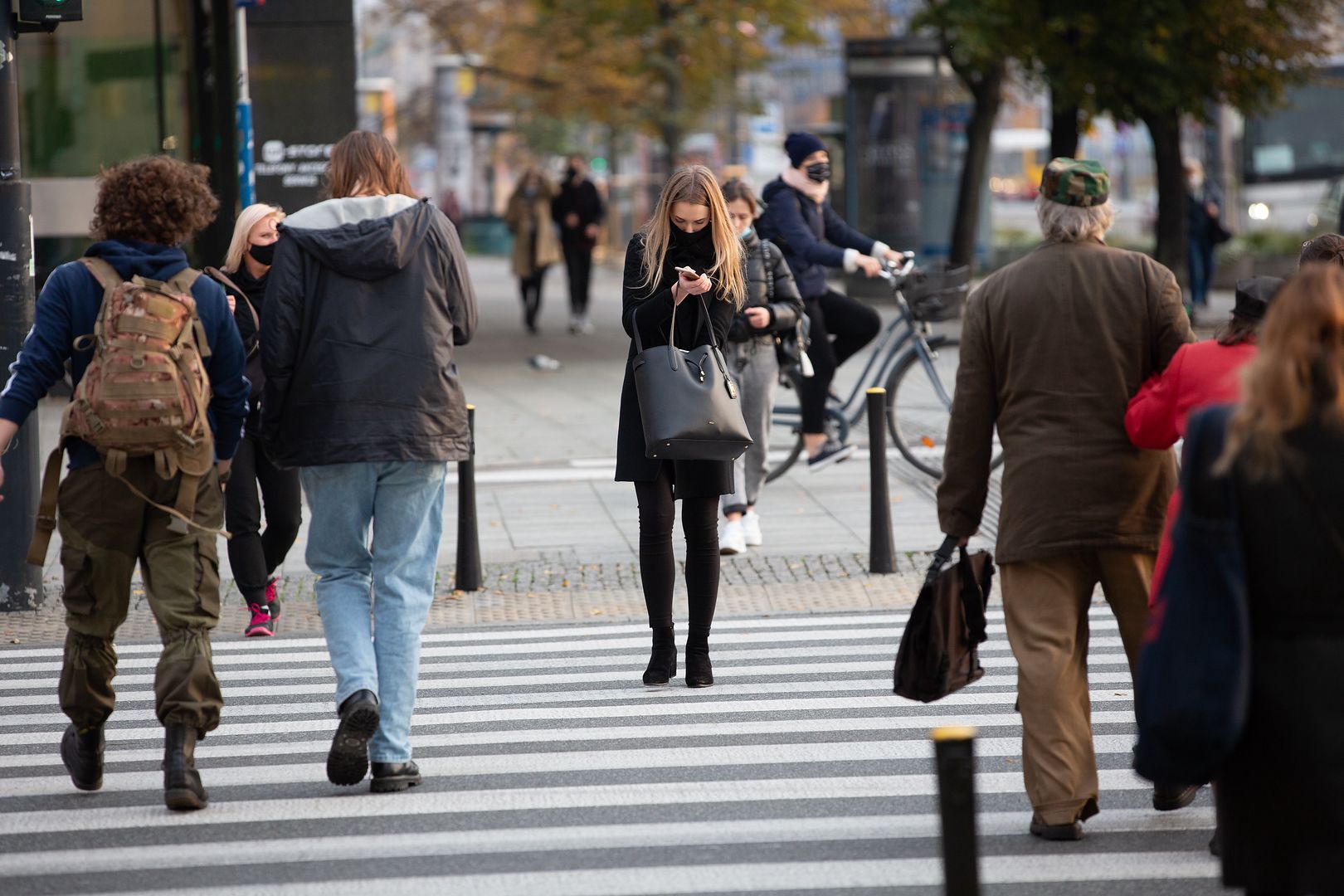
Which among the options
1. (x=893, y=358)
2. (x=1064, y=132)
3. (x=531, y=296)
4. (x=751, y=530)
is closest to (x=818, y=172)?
(x=893, y=358)

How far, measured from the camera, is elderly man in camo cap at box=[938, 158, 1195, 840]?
4676 millimetres

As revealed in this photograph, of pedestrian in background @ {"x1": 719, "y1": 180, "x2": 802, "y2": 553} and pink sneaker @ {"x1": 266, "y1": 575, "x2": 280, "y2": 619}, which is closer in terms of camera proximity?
pink sneaker @ {"x1": 266, "y1": 575, "x2": 280, "y2": 619}

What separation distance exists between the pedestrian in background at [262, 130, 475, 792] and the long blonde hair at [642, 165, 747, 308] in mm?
1207

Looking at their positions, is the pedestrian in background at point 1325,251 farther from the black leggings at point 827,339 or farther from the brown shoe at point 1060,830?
the black leggings at point 827,339

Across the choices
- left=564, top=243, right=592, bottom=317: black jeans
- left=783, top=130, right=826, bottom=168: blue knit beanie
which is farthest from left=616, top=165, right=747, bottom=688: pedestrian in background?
left=564, top=243, right=592, bottom=317: black jeans

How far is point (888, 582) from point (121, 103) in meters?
10.6

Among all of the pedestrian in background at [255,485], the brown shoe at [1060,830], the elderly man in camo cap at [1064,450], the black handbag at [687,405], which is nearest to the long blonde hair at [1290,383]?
the elderly man in camo cap at [1064,450]

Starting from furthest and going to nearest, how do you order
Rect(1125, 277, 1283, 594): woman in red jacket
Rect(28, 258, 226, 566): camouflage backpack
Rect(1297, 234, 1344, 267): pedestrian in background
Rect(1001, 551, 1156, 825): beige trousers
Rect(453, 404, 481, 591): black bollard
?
Rect(453, 404, 481, 591): black bollard < Rect(1297, 234, 1344, 267): pedestrian in background < Rect(28, 258, 226, 566): camouflage backpack < Rect(1001, 551, 1156, 825): beige trousers < Rect(1125, 277, 1283, 594): woman in red jacket

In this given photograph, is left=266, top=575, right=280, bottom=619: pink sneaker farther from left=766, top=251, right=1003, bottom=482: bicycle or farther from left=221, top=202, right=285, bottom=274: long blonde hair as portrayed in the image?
left=766, top=251, right=1003, bottom=482: bicycle

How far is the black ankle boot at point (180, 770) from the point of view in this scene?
200 inches

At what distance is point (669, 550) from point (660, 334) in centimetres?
74

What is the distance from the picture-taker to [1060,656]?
15.5 feet

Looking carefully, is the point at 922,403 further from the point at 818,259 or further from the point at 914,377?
the point at 818,259

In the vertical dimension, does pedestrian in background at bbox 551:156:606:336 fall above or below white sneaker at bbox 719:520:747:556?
above
